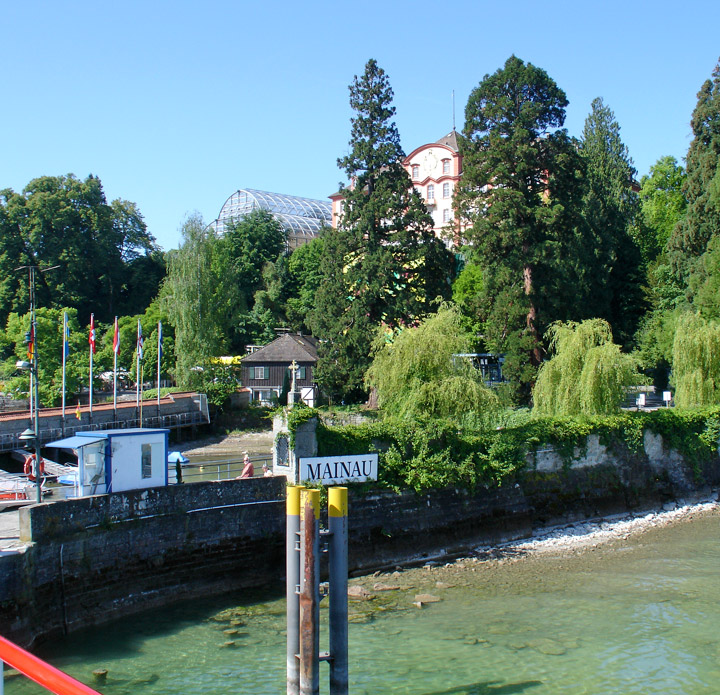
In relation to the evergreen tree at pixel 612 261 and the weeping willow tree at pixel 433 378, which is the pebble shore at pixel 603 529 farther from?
the evergreen tree at pixel 612 261

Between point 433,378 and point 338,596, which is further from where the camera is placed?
point 433,378

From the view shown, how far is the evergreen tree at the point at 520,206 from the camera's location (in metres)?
40.2

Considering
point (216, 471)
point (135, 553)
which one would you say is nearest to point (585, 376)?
point (216, 471)

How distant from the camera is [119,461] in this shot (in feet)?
60.4

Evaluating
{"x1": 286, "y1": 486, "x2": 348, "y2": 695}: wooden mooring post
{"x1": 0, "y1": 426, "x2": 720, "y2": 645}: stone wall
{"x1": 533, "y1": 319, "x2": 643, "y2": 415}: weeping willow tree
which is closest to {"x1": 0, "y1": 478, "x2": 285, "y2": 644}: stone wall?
{"x1": 0, "y1": 426, "x2": 720, "y2": 645}: stone wall

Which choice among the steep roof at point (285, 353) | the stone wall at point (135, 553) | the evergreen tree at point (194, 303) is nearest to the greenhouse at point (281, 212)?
the evergreen tree at point (194, 303)

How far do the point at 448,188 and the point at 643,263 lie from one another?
2820 cm

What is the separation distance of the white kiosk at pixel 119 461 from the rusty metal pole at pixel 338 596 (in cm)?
749

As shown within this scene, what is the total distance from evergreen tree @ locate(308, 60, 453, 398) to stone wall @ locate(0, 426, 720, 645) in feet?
58.5

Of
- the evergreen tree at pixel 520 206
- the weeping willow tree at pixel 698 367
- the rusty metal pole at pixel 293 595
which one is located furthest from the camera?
the evergreen tree at pixel 520 206

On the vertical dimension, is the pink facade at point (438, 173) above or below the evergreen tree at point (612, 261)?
above

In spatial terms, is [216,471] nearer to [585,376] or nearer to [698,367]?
[585,376]

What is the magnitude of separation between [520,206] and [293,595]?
Answer: 103 feet

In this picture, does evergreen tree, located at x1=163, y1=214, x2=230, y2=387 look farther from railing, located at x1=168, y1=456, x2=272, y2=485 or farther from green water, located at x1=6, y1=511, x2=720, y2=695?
green water, located at x1=6, y1=511, x2=720, y2=695
